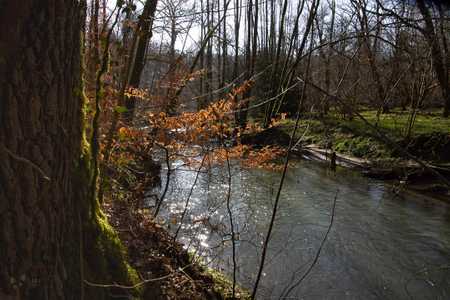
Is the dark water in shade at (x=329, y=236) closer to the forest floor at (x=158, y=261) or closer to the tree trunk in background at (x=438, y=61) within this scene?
the forest floor at (x=158, y=261)

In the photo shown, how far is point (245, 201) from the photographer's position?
743 centimetres

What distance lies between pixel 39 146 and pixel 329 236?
526 cm

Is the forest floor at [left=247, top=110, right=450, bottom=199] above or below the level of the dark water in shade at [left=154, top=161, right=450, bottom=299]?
above

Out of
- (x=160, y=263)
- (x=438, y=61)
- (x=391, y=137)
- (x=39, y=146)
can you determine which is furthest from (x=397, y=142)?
(x=39, y=146)

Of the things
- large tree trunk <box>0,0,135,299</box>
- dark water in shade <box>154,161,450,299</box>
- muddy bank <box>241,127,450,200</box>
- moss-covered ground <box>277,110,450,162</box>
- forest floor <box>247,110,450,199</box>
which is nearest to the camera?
large tree trunk <box>0,0,135,299</box>

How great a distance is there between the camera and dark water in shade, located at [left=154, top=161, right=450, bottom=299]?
14.6 feet

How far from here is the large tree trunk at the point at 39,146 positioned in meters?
1.32

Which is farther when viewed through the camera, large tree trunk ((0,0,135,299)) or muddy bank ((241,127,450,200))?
muddy bank ((241,127,450,200))

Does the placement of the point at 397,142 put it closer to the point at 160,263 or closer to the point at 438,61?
the point at 438,61

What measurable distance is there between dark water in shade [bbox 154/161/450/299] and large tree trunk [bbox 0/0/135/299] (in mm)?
2822

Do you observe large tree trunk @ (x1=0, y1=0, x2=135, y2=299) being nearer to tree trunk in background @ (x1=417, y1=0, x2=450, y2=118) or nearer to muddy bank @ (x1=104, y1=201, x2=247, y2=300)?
muddy bank @ (x1=104, y1=201, x2=247, y2=300)

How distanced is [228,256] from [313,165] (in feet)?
23.0

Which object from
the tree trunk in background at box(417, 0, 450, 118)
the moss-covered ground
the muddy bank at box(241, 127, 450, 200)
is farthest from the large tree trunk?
the moss-covered ground

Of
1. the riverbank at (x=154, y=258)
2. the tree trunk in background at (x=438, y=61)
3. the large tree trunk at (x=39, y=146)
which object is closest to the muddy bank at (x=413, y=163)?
the tree trunk in background at (x=438, y=61)
